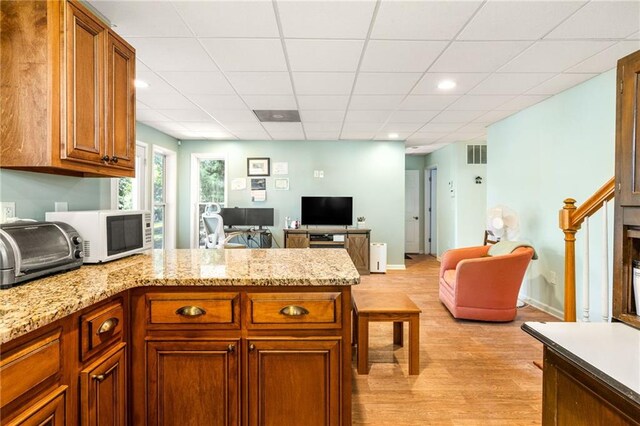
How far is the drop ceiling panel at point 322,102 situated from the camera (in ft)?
12.2

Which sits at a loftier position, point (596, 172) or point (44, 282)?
point (596, 172)

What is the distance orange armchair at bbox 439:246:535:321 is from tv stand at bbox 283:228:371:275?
226 centimetres

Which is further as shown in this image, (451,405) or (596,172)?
(596,172)

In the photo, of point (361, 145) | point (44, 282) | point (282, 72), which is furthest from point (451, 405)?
point (361, 145)

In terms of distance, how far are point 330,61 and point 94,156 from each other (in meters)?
1.88

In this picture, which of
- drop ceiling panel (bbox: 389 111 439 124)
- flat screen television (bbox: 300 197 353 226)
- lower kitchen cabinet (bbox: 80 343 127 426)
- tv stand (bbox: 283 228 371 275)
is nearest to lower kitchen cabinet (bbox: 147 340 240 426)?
lower kitchen cabinet (bbox: 80 343 127 426)

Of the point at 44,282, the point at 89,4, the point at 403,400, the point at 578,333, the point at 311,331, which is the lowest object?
the point at 403,400

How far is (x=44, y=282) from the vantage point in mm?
1451

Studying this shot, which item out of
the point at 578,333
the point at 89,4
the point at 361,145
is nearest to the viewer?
the point at 578,333

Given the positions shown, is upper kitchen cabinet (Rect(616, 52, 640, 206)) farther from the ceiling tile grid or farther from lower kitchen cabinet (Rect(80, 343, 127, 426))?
lower kitchen cabinet (Rect(80, 343, 127, 426))

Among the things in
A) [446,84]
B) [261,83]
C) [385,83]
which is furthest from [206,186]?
[446,84]

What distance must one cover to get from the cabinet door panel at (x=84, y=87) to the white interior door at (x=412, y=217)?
23.8 feet

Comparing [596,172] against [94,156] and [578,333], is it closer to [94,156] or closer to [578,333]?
[578,333]

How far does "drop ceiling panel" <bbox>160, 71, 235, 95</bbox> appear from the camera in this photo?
3035 millimetres
